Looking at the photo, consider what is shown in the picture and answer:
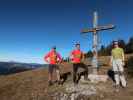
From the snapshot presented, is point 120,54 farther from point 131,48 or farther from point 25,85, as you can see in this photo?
point 131,48

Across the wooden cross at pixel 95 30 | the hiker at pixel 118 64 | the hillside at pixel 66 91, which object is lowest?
the hillside at pixel 66 91

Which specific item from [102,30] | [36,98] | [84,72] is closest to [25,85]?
[36,98]

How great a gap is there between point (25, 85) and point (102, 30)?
6631 millimetres

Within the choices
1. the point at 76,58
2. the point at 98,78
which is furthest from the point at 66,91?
the point at 98,78

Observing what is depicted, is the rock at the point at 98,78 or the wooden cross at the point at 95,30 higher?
the wooden cross at the point at 95,30

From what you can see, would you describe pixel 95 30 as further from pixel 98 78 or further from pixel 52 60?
pixel 52 60

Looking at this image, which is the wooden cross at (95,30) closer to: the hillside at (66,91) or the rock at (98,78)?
the rock at (98,78)

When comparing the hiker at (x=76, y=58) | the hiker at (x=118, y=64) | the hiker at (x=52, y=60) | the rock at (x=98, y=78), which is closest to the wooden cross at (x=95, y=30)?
the rock at (x=98, y=78)

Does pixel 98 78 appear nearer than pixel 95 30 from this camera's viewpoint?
Yes

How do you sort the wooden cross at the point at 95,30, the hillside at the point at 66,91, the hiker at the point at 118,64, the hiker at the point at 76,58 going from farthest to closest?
the wooden cross at the point at 95,30, the hiker at the point at 76,58, the hiker at the point at 118,64, the hillside at the point at 66,91

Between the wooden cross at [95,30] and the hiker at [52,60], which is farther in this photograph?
the wooden cross at [95,30]

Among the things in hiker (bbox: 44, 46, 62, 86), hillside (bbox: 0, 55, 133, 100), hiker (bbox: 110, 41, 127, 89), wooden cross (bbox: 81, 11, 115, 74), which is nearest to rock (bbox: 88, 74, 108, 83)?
hillside (bbox: 0, 55, 133, 100)

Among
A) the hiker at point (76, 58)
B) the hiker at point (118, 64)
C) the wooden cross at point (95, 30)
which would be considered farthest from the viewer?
the wooden cross at point (95, 30)

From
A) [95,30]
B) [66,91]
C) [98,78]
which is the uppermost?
[95,30]
